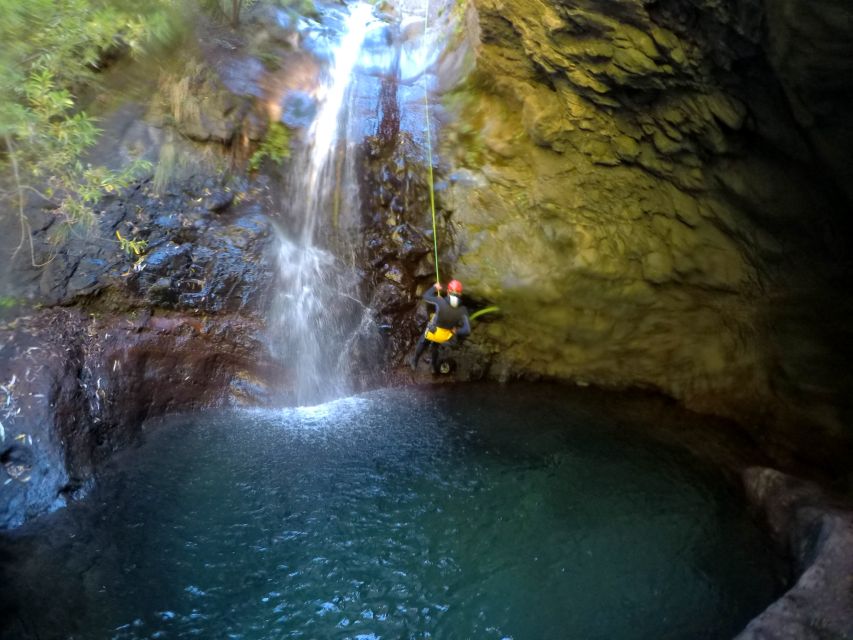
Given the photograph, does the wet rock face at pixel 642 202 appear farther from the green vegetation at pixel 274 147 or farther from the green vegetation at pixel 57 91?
the green vegetation at pixel 57 91

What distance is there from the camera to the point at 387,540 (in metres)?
4.73

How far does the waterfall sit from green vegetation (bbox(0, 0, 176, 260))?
2.19m

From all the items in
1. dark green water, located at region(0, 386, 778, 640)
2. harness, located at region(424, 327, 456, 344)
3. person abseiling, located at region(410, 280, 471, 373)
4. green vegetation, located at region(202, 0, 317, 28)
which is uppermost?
green vegetation, located at region(202, 0, 317, 28)

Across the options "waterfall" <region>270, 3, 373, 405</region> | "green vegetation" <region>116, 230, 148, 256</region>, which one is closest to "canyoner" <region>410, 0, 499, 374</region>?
"waterfall" <region>270, 3, 373, 405</region>

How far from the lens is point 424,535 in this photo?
15.8ft

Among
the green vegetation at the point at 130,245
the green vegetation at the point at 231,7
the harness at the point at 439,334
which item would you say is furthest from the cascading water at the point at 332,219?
the green vegetation at the point at 130,245

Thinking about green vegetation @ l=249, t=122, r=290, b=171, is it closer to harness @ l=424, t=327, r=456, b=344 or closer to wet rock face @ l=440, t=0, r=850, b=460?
wet rock face @ l=440, t=0, r=850, b=460

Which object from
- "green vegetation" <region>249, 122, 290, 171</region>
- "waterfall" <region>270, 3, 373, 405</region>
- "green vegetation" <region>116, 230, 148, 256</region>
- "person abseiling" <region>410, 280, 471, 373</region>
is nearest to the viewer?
"green vegetation" <region>116, 230, 148, 256</region>

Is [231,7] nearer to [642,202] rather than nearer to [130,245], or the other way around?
[130,245]

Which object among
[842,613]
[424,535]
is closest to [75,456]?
[424,535]

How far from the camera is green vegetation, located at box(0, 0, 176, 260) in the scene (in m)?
4.65

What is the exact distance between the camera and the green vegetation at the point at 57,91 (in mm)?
4652

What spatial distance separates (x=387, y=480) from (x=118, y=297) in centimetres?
374

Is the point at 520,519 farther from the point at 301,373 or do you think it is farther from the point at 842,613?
the point at 301,373
